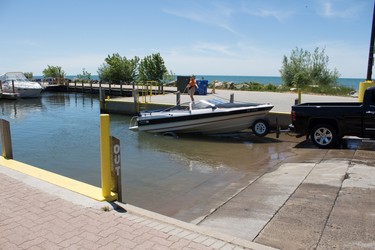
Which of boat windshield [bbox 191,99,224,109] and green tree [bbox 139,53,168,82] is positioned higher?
green tree [bbox 139,53,168,82]

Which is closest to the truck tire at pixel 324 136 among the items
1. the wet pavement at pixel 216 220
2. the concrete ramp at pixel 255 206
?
the concrete ramp at pixel 255 206

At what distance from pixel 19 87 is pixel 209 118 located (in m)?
29.2

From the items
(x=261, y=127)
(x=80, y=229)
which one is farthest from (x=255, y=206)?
(x=261, y=127)

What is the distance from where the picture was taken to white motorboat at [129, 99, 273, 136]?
13992 millimetres

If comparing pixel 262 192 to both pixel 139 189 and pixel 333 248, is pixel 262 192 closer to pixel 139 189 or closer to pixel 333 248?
pixel 333 248

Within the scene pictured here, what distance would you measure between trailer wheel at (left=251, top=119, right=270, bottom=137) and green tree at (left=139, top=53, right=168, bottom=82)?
30.0 meters

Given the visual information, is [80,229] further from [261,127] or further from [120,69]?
[120,69]

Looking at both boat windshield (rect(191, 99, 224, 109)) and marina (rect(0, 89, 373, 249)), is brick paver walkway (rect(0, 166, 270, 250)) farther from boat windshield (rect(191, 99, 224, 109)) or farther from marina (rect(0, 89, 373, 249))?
boat windshield (rect(191, 99, 224, 109))

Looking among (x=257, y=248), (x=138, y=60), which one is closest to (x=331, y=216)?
(x=257, y=248)

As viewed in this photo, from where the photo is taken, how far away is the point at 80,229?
14.2ft

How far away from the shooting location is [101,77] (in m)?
49.2

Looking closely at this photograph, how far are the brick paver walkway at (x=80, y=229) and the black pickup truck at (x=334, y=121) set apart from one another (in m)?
7.53

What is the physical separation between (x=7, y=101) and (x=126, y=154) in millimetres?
28075

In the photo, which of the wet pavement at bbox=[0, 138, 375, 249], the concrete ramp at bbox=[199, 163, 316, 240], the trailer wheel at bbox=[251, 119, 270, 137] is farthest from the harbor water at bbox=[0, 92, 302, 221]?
the wet pavement at bbox=[0, 138, 375, 249]
